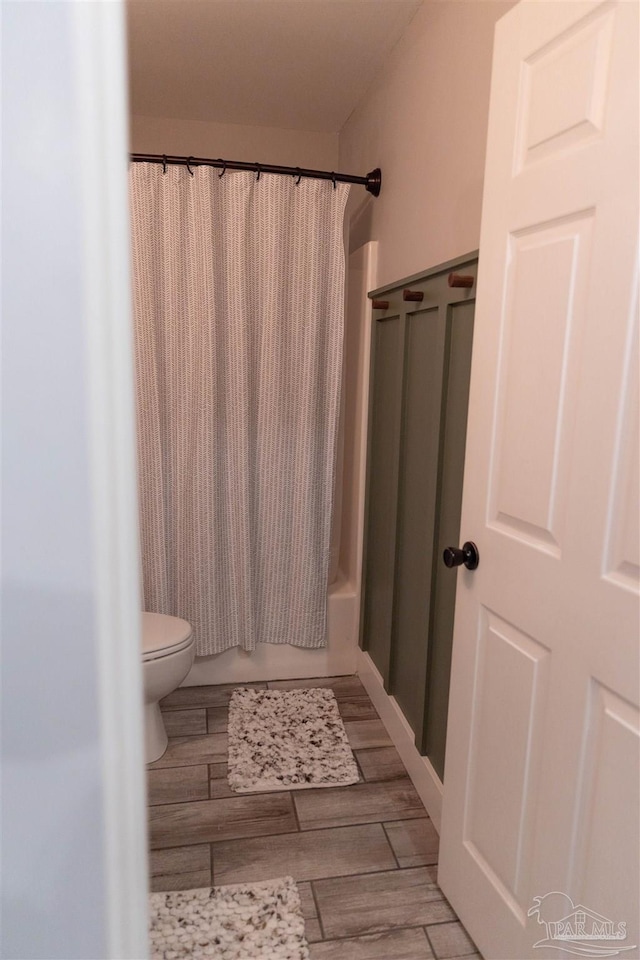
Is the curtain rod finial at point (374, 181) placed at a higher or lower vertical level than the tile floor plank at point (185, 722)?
higher

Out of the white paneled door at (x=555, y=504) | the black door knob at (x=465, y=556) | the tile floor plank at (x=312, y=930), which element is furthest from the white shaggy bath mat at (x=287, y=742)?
the black door knob at (x=465, y=556)

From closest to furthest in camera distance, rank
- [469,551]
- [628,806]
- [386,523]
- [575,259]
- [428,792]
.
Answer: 1. [628,806]
2. [575,259]
3. [469,551]
4. [428,792]
5. [386,523]

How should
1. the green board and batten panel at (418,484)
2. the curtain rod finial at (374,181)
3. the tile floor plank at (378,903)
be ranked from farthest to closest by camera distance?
the curtain rod finial at (374,181)
the green board and batten panel at (418,484)
the tile floor plank at (378,903)

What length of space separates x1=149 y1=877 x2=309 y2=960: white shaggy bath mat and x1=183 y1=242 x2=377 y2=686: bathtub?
113 cm

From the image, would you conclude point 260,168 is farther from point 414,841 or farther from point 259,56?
point 414,841

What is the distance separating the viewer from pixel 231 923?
156 centimetres

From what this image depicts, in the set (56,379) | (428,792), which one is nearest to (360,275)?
(428,792)

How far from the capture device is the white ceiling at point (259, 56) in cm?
208

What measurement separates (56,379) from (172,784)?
1.95 metres

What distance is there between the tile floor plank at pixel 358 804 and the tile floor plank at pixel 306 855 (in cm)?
4

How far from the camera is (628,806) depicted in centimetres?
Result: 99

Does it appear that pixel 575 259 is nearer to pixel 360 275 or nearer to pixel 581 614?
pixel 581 614

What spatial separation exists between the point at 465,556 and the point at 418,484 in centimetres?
64

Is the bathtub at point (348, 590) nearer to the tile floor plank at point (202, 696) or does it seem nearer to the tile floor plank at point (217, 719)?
the tile floor plank at point (202, 696)
